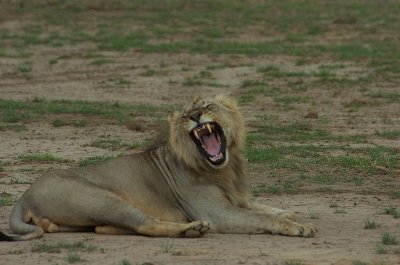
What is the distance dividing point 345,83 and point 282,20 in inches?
308

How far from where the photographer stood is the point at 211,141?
23.1ft

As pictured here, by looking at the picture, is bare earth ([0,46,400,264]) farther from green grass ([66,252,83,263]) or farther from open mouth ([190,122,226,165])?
open mouth ([190,122,226,165])

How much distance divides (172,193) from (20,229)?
102 cm

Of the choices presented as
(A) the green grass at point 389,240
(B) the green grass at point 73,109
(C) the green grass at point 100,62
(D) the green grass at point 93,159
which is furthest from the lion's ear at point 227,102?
(C) the green grass at point 100,62

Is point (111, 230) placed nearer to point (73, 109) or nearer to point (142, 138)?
point (142, 138)

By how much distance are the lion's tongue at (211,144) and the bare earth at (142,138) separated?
59 cm

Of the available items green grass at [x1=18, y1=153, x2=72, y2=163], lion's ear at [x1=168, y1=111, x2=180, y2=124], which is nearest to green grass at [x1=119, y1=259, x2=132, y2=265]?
lion's ear at [x1=168, y1=111, x2=180, y2=124]

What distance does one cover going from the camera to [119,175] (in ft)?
23.1

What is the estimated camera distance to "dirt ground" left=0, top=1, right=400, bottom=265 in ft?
20.1

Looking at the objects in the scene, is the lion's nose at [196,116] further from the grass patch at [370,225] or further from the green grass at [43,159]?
the green grass at [43,159]

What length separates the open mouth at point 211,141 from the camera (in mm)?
6992

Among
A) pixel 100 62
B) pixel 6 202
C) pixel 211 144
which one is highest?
pixel 211 144

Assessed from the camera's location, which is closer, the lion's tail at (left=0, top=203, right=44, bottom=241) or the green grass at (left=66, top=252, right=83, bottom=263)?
the green grass at (left=66, top=252, right=83, bottom=263)

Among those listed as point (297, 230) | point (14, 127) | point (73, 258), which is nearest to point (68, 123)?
point (14, 127)
